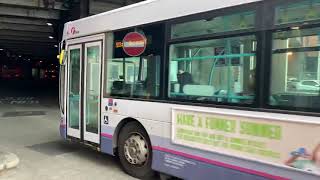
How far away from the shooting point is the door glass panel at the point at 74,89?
7777mm

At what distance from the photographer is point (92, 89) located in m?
7.28

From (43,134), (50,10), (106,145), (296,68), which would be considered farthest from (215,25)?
(50,10)

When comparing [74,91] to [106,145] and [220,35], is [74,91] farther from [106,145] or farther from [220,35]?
[220,35]

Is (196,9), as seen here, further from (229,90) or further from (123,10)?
(123,10)

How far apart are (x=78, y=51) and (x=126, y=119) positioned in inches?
80.9

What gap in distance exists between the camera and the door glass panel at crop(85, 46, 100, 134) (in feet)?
23.2

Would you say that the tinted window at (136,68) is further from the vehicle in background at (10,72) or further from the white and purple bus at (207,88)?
the vehicle in background at (10,72)

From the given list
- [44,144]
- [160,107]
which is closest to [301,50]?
[160,107]

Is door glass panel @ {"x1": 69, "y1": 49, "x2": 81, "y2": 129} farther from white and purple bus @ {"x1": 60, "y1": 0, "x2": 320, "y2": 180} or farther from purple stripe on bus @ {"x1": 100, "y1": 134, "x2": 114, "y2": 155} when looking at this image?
purple stripe on bus @ {"x1": 100, "y1": 134, "x2": 114, "y2": 155}

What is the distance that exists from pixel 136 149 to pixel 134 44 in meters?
1.60

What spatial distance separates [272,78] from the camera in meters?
4.21

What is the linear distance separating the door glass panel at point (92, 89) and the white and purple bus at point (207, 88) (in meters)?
0.02

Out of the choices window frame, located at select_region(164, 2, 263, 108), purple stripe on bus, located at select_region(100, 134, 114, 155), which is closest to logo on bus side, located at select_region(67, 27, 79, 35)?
purple stripe on bus, located at select_region(100, 134, 114, 155)

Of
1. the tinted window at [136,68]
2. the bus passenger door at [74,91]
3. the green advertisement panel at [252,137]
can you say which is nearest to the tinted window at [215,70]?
the green advertisement panel at [252,137]
